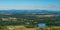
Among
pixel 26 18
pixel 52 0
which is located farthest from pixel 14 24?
pixel 52 0

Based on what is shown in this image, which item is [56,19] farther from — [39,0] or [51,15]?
[39,0]

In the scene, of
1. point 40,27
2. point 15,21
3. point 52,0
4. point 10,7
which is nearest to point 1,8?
point 10,7

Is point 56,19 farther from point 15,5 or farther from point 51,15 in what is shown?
point 15,5

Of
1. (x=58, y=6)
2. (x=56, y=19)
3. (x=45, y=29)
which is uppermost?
(x=58, y=6)

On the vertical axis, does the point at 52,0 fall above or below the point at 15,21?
above

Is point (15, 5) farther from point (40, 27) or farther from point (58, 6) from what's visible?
point (58, 6)

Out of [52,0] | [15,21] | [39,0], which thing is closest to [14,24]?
[15,21]

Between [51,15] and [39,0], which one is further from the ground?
[39,0]
